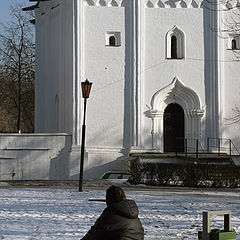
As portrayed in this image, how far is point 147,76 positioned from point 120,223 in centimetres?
2472

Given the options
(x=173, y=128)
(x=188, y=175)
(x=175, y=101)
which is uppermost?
(x=175, y=101)

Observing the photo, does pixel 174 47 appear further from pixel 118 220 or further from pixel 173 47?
pixel 118 220

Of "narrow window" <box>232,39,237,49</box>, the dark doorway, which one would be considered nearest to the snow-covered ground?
the dark doorway

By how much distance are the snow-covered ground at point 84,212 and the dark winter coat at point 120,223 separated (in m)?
3.82

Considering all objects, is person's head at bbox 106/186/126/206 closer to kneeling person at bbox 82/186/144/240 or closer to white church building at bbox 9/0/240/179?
kneeling person at bbox 82/186/144/240

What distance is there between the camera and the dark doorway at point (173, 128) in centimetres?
3391

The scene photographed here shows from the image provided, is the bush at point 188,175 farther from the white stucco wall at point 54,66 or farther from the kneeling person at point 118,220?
the kneeling person at point 118,220

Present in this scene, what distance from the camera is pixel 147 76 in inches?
1309

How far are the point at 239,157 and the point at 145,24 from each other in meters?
8.03

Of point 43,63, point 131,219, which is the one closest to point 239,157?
point 43,63

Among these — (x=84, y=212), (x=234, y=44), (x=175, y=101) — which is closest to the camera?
(x=84, y=212)

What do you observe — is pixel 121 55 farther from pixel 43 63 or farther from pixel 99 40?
pixel 43 63

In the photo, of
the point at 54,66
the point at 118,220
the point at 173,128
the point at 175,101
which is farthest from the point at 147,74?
the point at 118,220

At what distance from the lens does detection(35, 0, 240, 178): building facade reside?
32.8 m
